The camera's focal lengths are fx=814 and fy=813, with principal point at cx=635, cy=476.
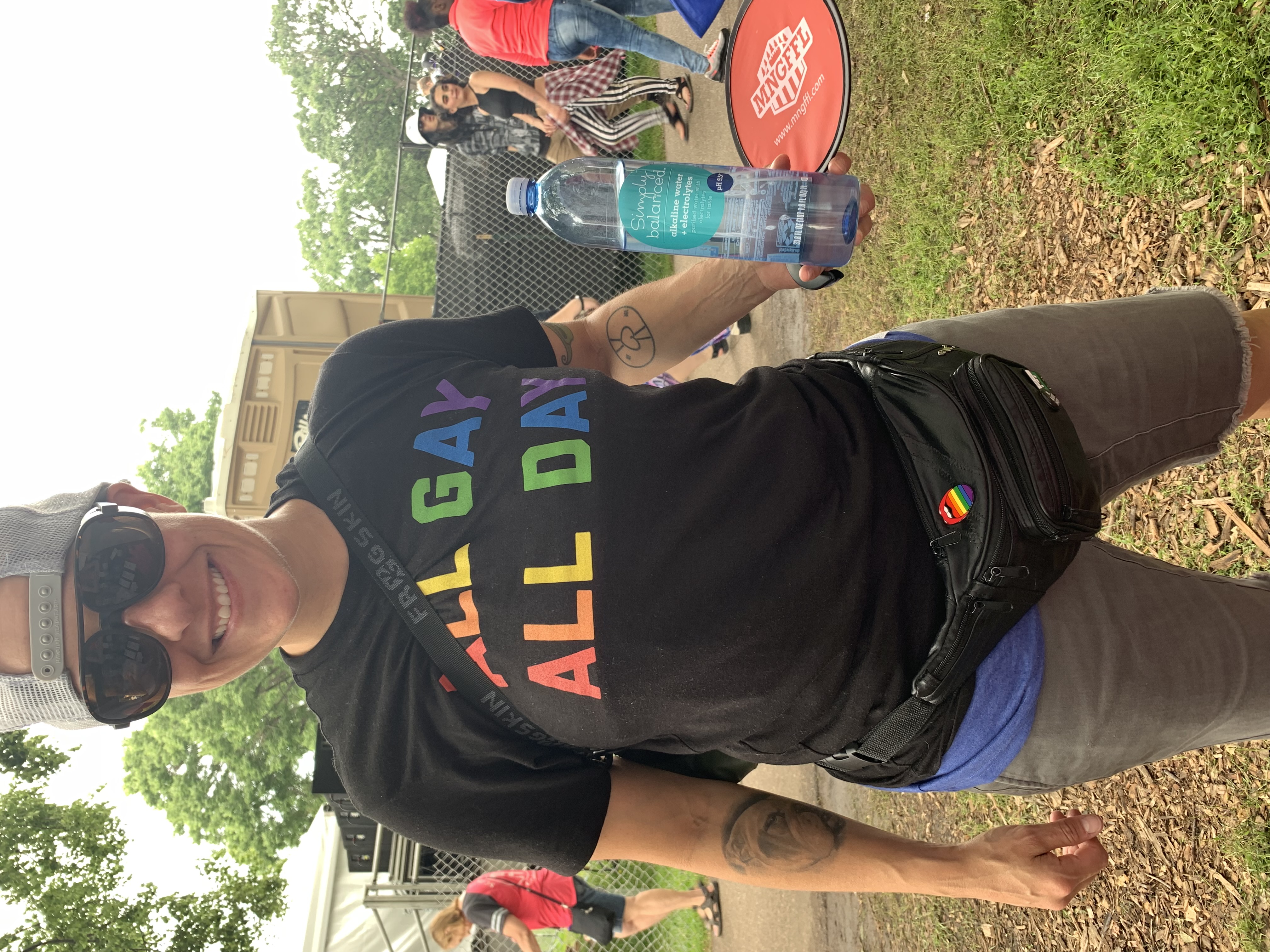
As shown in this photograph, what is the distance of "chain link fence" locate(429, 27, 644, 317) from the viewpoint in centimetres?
899

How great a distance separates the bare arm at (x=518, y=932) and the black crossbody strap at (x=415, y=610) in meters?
6.33

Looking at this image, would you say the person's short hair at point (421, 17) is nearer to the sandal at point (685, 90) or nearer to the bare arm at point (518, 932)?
the sandal at point (685, 90)

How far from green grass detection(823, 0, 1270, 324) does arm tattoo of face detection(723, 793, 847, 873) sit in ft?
8.21

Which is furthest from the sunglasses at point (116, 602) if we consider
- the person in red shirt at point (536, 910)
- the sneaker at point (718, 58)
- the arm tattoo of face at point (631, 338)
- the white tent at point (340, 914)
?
the white tent at point (340, 914)

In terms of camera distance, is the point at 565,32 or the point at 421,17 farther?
the point at 421,17

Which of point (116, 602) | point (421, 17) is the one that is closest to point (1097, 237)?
point (116, 602)

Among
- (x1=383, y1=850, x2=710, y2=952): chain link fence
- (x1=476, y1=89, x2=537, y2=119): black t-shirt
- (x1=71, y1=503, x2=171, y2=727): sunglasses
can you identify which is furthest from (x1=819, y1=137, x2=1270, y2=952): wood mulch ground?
(x1=383, y1=850, x2=710, y2=952): chain link fence

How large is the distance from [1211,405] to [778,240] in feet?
3.69

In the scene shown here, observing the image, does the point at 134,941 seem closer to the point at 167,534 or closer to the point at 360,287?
the point at 167,534

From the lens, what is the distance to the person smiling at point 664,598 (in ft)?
5.42

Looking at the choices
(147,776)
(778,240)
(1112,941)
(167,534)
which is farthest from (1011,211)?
(147,776)

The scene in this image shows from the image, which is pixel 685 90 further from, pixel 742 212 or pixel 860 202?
pixel 860 202

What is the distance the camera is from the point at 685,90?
25.4 feet

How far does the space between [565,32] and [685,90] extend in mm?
2147
